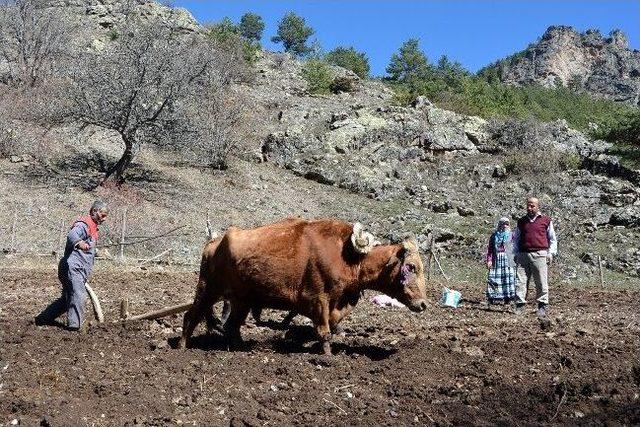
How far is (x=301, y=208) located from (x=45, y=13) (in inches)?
950

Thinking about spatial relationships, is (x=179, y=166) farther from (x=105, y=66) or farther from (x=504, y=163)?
(x=504, y=163)

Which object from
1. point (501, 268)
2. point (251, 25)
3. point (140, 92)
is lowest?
point (501, 268)

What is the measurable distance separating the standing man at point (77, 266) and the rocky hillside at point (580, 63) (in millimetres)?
122876

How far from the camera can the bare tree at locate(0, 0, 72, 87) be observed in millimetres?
40062

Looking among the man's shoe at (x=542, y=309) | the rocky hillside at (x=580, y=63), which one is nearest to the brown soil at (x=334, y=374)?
the man's shoe at (x=542, y=309)

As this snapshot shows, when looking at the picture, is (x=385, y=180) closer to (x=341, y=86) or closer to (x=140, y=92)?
(x=140, y=92)

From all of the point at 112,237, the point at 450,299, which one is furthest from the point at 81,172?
the point at 450,299

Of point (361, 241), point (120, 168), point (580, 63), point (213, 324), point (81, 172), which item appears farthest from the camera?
point (580, 63)

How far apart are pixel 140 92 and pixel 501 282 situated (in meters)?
18.4

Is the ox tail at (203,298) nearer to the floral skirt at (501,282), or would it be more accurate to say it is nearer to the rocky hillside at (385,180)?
the floral skirt at (501,282)

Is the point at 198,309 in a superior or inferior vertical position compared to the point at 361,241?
inferior

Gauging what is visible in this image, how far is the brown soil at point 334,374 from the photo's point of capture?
19.8 feet

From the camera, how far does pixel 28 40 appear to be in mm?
40656

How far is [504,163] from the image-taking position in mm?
34750
